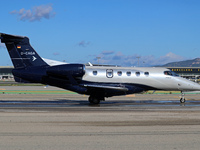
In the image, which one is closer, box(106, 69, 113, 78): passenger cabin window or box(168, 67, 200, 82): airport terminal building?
box(106, 69, 113, 78): passenger cabin window

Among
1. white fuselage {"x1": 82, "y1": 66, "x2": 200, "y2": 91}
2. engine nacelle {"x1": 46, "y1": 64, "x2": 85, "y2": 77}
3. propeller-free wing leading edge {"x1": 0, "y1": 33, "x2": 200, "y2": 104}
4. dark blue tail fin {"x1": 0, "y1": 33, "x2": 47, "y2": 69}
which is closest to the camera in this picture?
engine nacelle {"x1": 46, "y1": 64, "x2": 85, "y2": 77}

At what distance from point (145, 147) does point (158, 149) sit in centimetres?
41

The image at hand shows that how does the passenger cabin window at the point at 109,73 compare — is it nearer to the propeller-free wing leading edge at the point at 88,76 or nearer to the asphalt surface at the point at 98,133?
the propeller-free wing leading edge at the point at 88,76

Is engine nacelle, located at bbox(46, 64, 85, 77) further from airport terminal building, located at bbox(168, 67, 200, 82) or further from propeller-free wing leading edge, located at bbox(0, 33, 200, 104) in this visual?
airport terminal building, located at bbox(168, 67, 200, 82)

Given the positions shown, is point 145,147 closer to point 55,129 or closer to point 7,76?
point 55,129

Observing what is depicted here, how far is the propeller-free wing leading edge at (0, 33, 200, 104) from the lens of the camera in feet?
73.6

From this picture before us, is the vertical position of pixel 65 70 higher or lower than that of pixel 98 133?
higher

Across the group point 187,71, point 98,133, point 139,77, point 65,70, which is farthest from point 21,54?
point 187,71

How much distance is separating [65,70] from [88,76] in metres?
2.03

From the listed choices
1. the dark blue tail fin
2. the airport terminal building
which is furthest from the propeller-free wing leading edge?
the airport terminal building

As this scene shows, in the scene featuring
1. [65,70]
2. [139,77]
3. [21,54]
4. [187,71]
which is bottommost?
[139,77]

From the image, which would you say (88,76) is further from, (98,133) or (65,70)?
(98,133)

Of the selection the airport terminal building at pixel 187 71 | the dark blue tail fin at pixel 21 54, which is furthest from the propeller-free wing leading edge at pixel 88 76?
the airport terminal building at pixel 187 71

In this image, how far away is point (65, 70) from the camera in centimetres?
2216
